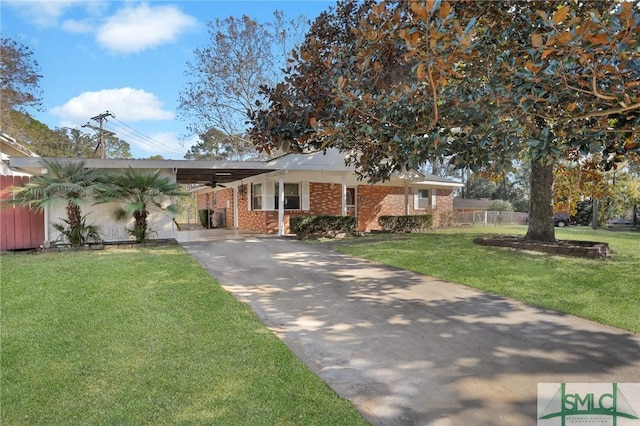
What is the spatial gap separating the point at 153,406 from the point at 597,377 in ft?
12.2

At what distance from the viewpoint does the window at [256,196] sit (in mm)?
16828

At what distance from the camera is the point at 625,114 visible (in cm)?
453

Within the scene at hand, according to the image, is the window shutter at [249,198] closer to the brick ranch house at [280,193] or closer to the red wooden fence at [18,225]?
the brick ranch house at [280,193]

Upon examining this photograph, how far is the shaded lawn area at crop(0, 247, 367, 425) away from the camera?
2.84 metres

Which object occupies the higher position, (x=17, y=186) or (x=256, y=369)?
(x=17, y=186)

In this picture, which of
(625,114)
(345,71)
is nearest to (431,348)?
(625,114)

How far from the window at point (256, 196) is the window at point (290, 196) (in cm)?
94

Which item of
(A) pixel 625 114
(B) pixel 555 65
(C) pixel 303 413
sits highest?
(B) pixel 555 65

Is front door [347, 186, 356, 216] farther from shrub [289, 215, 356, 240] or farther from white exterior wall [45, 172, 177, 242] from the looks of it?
white exterior wall [45, 172, 177, 242]

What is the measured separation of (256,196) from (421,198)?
31.4 feet

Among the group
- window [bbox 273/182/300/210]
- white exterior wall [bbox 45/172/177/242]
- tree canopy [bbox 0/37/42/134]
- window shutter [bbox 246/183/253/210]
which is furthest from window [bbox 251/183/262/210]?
tree canopy [bbox 0/37/42/134]

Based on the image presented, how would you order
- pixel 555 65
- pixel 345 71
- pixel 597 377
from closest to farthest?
pixel 597 377 → pixel 555 65 → pixel 345 71

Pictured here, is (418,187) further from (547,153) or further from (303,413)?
(303,413)

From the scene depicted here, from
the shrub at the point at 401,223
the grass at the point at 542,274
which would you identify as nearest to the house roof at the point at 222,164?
the shrub at the point at 401,223
